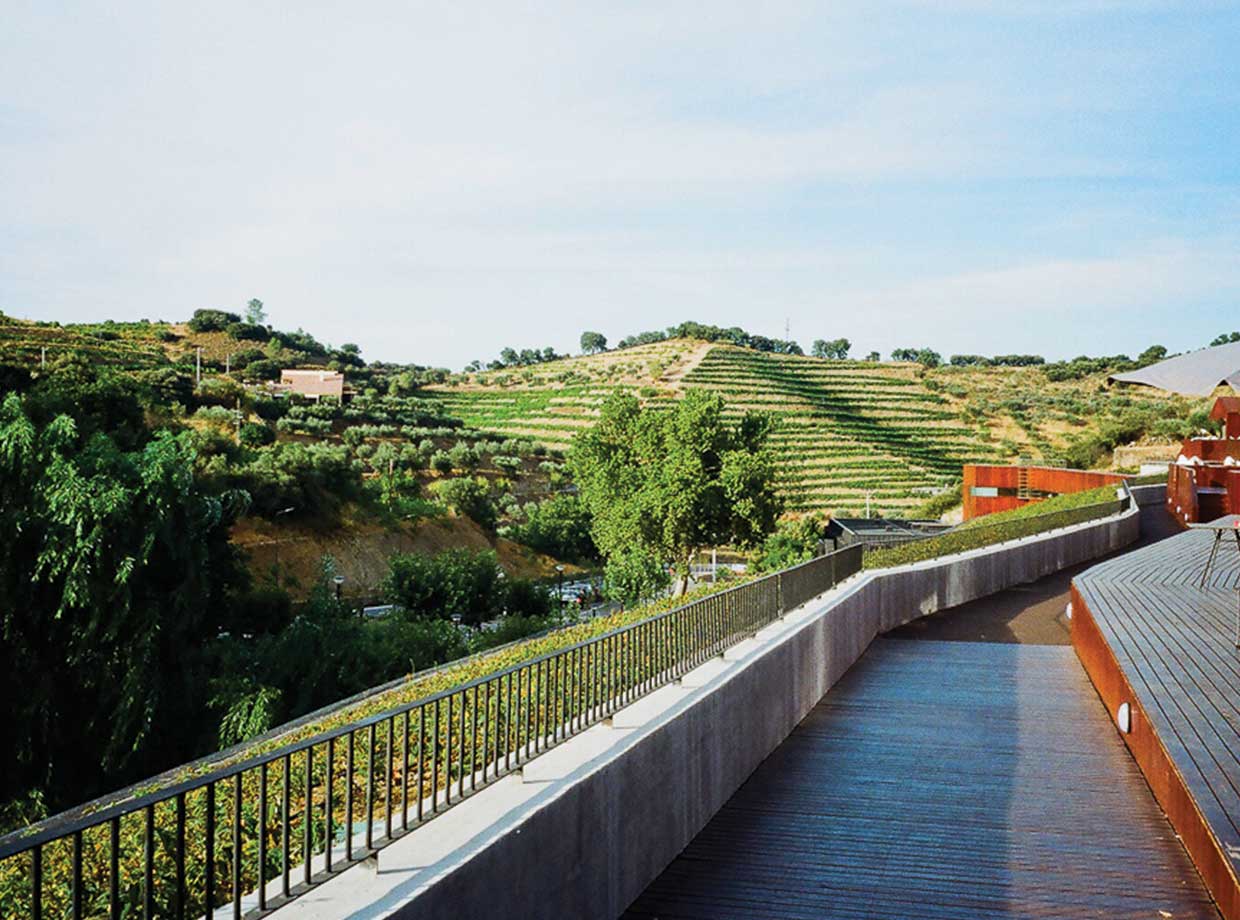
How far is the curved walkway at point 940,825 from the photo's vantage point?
5.75 meters

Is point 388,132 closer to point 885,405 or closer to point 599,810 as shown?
point 599,810

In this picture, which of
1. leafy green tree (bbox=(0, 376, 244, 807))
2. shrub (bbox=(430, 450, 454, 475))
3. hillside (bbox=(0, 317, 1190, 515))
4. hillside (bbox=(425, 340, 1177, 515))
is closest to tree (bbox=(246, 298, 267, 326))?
hillside (bbox=(0, 317, 1190, 515))

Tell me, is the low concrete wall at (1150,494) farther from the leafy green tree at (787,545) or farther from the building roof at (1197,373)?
the building roof at (1197,373)

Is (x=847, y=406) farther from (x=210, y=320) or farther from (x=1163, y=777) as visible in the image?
(x=1163, y=777)

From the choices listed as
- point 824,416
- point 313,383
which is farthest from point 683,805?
point 824,416

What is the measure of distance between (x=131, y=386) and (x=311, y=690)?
23.2 metres

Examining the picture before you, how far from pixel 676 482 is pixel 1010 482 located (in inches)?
518

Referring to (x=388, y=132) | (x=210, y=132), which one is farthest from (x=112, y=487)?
(x=210, y=132)

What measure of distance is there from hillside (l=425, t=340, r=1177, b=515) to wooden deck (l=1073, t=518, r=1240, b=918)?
50672 millimetres

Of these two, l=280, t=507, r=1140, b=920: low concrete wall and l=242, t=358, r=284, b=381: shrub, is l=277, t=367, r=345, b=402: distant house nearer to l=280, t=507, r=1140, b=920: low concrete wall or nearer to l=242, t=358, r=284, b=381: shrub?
l=242, t=358, r=284, b=381: shrub

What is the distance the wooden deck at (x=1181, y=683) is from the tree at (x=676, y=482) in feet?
85.8

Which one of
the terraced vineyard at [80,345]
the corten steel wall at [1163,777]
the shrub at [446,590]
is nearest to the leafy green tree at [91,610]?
the shrub at [446,590]

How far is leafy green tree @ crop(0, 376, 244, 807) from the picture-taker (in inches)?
851

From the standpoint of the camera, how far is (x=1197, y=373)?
10344 millimetres
